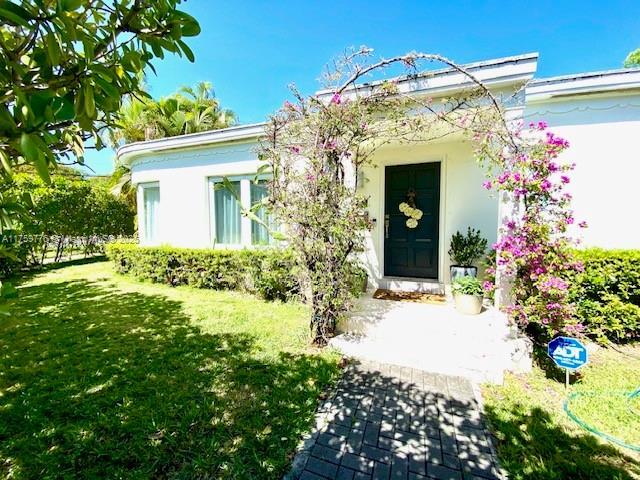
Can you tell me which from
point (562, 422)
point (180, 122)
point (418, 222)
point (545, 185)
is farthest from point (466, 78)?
point (180, 122)

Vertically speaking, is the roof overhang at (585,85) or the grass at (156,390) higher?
the roof overhang at (585,85)

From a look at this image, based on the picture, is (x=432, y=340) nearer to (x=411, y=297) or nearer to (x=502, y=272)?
(x=502, y=272)

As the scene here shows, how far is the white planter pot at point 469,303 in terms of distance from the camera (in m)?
5.09

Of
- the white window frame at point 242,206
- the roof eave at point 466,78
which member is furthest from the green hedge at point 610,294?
the white window frame at point 242,206

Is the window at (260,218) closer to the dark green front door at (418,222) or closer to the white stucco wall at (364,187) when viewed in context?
the white stucco wall at (364,187)

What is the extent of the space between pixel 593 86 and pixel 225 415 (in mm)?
7438

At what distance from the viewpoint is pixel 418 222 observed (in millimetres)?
7086

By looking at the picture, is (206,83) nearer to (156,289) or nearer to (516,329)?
(156,289)

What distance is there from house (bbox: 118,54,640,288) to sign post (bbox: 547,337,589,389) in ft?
7.43

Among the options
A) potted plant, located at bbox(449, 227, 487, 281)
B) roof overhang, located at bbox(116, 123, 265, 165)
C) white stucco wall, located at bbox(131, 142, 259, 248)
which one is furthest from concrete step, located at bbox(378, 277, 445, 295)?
roof overhang, located at bbox(116, 123, 265, 165)

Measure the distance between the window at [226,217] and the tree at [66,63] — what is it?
6.98 metres

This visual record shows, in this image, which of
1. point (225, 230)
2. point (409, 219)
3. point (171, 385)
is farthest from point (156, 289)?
point (409, 219)

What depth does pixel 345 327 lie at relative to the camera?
490cm

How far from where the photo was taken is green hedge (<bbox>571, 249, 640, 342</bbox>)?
4434 mm
